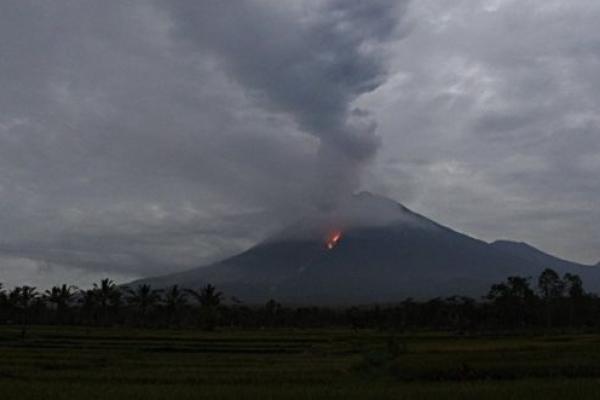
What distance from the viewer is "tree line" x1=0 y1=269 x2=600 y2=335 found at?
278ft

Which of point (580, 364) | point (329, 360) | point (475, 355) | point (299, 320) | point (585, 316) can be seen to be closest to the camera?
point (580, 364)

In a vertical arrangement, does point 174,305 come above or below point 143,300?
below

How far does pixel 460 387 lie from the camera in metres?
22.3

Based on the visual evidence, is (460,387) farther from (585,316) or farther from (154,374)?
(585,316)

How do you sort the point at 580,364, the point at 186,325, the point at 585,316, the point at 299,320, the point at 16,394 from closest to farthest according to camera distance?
the point at 16,394, the point at 580,364, the point at 585,316, the point at 186,325, the point at 299,320

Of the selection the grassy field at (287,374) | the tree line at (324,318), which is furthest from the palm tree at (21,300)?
the grassy field at (287,374)

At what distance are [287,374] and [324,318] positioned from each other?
75504mm

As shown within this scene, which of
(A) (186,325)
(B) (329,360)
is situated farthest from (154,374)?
(A) (186,325)

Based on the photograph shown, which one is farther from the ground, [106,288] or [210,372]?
[106,288]

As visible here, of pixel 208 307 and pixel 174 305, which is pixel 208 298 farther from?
pixel 174 305

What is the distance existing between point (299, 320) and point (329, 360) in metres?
62.2

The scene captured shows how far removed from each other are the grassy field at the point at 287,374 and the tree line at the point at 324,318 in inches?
1712

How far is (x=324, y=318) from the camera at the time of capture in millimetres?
103500

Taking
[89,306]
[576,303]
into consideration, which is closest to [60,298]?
[89,306]
